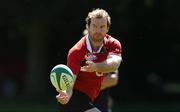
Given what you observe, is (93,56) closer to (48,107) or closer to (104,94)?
(104,94)

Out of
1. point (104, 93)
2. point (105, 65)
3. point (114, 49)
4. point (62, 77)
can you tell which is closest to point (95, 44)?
point (114, 49)

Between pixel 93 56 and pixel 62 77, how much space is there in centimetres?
67

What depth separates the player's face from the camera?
25.6ft

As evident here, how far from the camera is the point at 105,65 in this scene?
7668 millimetres

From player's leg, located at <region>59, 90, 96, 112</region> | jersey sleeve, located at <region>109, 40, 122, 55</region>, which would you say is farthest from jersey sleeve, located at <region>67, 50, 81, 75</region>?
player's leg, located at <region>59, 90, 96, 112</region>

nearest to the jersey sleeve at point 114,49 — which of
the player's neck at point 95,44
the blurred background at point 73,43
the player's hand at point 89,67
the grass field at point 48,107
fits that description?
the player's neck at point 95,44

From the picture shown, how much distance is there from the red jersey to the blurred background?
38.5 ft

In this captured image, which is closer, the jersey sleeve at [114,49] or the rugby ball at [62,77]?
the rugby ball at [62,77]

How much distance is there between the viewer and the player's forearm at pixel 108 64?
7.64m

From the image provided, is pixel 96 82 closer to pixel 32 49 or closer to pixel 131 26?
pixel 131 26

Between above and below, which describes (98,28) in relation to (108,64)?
above

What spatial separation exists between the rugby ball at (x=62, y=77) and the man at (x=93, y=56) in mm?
93

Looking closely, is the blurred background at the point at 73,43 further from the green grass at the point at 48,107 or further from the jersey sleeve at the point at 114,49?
the jersey sleeve at the point at 114,49

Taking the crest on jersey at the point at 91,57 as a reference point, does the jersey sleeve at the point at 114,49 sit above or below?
above
